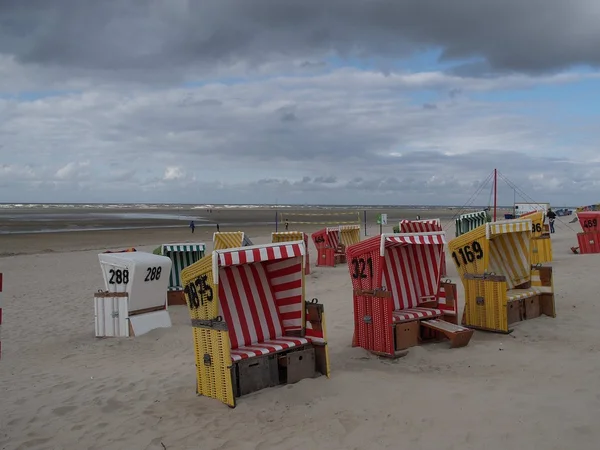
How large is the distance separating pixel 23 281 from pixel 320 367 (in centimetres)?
1399

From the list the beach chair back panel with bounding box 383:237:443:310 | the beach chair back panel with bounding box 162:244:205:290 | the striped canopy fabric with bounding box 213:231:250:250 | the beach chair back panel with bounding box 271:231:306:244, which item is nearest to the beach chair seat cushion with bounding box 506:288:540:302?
the beach chair back panel with bounding box 383:237:443:310

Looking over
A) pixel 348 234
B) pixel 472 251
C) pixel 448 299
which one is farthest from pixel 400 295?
pixel 348 234

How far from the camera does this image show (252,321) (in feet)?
23.5

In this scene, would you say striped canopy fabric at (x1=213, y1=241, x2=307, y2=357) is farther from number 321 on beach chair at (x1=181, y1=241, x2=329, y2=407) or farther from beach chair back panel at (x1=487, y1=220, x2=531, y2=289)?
beach chair back panel at (x1=487, y1=220, x2=531, y2=289)

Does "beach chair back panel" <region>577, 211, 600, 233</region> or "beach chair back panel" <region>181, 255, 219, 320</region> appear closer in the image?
"beach chair back panel" <region>181, 255, 219, 320</region>

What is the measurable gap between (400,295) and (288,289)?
2337 millimetres

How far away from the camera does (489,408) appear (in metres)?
5.56

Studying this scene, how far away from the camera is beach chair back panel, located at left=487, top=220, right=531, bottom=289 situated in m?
10.4

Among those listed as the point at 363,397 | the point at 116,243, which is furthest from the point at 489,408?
the point at 116,243

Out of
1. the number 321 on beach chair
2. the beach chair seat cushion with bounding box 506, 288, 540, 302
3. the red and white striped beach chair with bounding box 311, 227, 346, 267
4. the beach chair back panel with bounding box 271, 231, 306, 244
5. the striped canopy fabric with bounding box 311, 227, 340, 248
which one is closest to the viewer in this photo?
the number 321 on beach chair

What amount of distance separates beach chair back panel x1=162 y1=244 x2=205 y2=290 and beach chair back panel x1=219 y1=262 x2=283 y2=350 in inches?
240

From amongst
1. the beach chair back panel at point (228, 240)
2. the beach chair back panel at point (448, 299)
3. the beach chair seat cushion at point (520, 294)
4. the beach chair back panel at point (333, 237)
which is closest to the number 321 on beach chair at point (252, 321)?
the beach chair back panel at point (448, 299)

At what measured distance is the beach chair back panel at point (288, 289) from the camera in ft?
23.8

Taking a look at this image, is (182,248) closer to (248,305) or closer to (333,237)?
(248,305)
